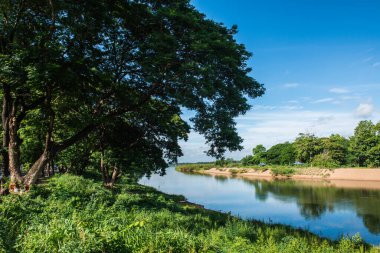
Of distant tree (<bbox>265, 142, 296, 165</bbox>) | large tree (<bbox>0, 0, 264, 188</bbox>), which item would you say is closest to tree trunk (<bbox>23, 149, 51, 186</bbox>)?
large tree (<bbox>0, 0, 264, 188</bbox>)

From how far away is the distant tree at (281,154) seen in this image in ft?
446

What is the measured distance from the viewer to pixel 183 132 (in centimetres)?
2827

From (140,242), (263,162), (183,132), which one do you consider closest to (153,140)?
(183,132)

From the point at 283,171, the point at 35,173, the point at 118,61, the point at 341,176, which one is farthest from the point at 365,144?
the point at 35,173

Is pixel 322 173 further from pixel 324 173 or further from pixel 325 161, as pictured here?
pixel 325 161

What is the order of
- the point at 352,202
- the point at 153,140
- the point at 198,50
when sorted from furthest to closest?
the point at 352,202
the point at 153,140
the point at 198,50

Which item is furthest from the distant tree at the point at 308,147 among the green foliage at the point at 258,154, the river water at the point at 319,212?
the river water at the point at 319,212

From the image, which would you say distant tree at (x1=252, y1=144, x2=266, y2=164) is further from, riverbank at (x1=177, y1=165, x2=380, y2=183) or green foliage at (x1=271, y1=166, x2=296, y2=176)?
green foliage at (x1=271, y1=166, x2=296, y2=176)

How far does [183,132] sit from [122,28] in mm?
14723

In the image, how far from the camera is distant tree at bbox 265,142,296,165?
446 ft

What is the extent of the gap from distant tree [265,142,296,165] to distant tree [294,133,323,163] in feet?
37.0

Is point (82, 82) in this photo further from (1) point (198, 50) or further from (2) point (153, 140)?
(2) point (153, 140)

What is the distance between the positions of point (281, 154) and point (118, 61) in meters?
137

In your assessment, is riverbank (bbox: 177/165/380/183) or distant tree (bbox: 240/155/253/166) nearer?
riverbank (bbox: 177/165/380/183)
